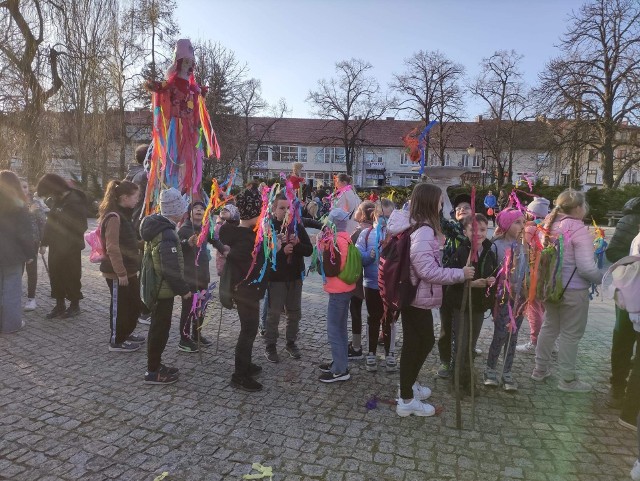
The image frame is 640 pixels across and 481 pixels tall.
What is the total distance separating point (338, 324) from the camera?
3914 mm

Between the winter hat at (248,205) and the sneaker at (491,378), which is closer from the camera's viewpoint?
the winter hat at (248,205)

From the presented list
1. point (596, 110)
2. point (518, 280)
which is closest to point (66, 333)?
point (518, 280)

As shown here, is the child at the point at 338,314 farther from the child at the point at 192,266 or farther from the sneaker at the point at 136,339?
the sneaker at the point at 136,339

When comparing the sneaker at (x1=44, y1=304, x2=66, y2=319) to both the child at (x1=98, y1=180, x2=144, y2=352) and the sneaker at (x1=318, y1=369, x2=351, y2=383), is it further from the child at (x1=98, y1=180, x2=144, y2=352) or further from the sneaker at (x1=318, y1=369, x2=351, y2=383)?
the sneaker at (x1=318, y1=369, x2=351, y2=383)

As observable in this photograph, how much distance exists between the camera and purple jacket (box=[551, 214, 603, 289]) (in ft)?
12.2

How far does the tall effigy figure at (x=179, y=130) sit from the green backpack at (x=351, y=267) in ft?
5.79

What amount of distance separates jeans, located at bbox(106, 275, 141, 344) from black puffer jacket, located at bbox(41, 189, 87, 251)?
1.26 meters

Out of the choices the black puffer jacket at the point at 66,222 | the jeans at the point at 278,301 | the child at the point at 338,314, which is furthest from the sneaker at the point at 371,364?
the black puffer jacket at the point at 66,222

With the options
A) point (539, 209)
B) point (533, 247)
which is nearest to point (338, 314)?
point (533, 247)

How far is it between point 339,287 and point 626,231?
100 inches

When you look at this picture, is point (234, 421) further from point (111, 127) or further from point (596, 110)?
point (596, 110)

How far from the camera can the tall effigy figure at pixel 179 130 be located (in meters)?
4.33

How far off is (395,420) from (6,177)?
476cm

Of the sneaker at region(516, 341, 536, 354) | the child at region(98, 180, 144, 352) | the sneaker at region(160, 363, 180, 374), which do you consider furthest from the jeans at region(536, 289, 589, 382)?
the child at region(98, 180, 144, 352)
